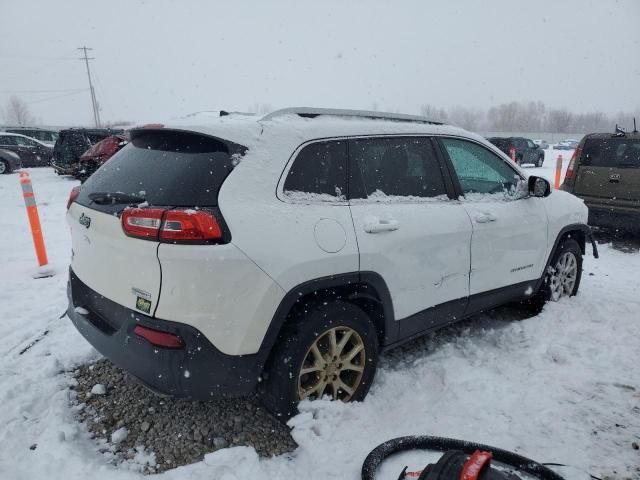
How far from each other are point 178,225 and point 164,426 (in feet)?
4.56

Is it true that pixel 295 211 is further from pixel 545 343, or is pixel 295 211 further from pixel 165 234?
pixel 545 343

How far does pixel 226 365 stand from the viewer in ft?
7.55

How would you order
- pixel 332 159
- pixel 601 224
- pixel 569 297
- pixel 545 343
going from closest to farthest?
1. pixel 332 159
2. pixel 545 343
3. pixel 569 297
4. pixel 601 224

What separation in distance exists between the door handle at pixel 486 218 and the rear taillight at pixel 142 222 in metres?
2.35

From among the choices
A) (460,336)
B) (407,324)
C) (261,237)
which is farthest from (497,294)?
(261,237)

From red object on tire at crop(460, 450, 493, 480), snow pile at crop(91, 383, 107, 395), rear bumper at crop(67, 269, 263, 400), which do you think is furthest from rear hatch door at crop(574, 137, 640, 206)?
snow pile at crop(91, 383, 107, 395)

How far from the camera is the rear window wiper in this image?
2398 mm

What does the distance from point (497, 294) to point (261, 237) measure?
7.90ft

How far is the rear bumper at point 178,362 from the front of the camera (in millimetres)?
2227

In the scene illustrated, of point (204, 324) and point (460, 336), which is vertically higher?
point (204, 324)

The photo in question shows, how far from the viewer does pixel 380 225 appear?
2768 millimetres

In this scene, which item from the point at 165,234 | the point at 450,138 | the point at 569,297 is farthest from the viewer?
the point at 569,297

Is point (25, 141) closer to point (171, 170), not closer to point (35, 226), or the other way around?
point (35, 226)

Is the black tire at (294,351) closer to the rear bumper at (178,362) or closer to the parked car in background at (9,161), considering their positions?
the rear bumper at (178,362)
